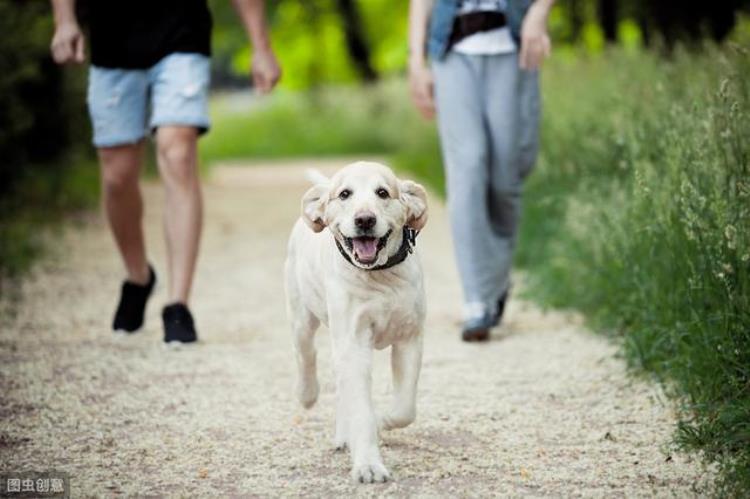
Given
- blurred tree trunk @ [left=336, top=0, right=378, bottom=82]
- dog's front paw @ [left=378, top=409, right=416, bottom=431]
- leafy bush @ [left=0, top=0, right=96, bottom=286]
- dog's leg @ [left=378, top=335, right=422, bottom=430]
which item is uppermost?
dog's leg @ [left=378, top=335, right=422, bottom=430]

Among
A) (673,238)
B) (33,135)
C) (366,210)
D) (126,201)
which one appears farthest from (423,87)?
(33,135)

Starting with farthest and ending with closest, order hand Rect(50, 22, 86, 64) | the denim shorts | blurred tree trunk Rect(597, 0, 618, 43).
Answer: blurred tree trunk Rect(597, 0, 618, 43), hand Rect(50, 22, 86, 64), the denim shorts

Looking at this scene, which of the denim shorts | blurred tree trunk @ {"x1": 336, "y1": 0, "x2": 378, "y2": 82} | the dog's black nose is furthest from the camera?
blurred tree trunk @ {"x1": 336, "y1": 0, "x2": 378, "y2": 82}

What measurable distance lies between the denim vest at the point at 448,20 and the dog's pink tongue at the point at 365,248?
105 inches

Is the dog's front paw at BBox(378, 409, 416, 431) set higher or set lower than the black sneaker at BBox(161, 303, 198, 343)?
higher

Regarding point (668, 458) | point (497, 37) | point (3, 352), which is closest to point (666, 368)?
point (668, 458)

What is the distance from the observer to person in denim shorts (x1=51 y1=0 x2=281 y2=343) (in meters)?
6.02

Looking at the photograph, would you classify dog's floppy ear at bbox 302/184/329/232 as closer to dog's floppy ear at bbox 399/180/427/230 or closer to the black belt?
dog's floppy ear at bbox 399/180/427/230

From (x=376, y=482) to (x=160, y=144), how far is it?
282 centimetres

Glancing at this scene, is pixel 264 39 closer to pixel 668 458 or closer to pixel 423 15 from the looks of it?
pixel 423 15

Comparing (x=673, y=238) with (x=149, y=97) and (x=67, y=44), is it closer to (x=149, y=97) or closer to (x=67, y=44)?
(x=149, y=97)

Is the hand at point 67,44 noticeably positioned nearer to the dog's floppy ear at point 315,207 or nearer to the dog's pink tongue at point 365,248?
the dog's floppy ear at point 315,207

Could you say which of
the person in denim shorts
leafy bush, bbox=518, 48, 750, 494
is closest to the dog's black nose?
leafy bush, bbox=518, 48, 750, 494

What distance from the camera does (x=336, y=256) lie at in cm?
401
